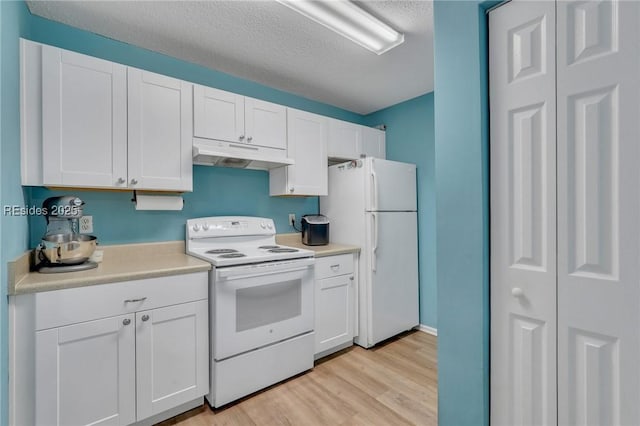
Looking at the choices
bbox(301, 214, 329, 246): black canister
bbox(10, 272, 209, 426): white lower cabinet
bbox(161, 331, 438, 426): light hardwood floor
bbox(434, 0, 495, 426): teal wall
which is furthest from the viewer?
bbox(301, 214, 329, 246): black canister

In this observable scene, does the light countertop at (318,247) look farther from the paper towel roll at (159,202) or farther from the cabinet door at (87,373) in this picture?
the cabinet door at (87,373)

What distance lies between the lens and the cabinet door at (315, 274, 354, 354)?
7.80ft

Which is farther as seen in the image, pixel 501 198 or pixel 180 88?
pixel 180 88

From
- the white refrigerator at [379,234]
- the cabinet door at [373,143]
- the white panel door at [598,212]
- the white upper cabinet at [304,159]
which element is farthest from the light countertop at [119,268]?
the cabinet door at [373,143]

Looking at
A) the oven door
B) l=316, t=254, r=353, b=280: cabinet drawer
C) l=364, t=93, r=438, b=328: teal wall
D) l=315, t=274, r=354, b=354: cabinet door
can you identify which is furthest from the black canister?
l=364, t=93, r=438, b=328: teal wall

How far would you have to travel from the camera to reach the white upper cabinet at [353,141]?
2881mm

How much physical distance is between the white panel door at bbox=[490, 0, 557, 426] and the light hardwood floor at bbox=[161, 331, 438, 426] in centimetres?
81

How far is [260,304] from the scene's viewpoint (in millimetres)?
1972

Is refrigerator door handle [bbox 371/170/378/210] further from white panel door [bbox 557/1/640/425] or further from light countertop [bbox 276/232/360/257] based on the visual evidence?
white panel door [bbox 557/1/640/425]

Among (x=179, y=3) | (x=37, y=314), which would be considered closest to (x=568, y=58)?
(x=179, y=3)

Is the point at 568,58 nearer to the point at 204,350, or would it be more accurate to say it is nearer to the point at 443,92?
the point at 443,92

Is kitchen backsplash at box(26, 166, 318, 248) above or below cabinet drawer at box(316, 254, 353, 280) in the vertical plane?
above

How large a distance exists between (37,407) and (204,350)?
754 mm

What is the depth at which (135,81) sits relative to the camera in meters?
1.83
